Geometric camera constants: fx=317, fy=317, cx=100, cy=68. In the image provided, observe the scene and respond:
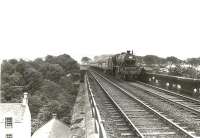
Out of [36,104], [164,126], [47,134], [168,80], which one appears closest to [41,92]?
[36,104]

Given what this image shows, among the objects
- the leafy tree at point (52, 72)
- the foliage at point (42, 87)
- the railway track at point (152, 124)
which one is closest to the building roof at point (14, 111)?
the foliage at point (42, 87)

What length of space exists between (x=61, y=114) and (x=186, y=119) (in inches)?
2018

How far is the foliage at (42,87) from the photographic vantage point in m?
60.6

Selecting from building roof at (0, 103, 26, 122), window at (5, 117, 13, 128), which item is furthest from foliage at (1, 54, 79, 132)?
window at (5, 117, 13, 128)

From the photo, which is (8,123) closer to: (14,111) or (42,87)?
(14,111)

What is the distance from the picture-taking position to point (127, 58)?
3097cm

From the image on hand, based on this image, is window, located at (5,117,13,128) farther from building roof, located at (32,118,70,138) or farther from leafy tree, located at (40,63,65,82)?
leafy tree, located at (40,63,65,82)

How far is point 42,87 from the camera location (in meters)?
81.8

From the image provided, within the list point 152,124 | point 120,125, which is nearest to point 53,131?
point 120,125

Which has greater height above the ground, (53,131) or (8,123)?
(8,123)

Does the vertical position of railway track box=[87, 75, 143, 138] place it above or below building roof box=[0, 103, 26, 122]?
above

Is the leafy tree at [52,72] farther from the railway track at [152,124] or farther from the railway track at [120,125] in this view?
the railway track at [120,125]

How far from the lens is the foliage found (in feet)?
199

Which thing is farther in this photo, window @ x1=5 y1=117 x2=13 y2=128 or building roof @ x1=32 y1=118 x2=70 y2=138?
building roof @ x1=32 y1=118 x2=70 y2=138
